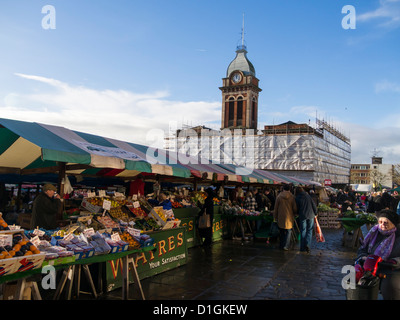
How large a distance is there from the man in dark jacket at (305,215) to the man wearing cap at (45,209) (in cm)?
600

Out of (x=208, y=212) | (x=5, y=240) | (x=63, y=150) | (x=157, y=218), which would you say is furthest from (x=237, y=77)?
(x=5, y=240)

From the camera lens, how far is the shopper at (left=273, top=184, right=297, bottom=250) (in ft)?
30.5

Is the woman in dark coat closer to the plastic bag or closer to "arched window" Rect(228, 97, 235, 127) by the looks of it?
the plastic bag

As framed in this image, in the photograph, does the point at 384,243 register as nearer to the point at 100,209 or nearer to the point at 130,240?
the point at 130,240

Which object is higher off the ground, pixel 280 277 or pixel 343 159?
pixel 343 159

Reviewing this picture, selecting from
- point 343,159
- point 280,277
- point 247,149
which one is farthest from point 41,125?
point 343,159

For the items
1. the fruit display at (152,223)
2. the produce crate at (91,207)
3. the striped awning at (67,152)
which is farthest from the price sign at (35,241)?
the fruit display at (152,223)

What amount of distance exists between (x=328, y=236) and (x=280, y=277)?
7.21 m

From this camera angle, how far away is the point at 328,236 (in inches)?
507

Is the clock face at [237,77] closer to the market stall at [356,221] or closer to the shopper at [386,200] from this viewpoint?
the shopper at [386,200]

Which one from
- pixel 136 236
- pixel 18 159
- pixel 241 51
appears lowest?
pixel 136 236
